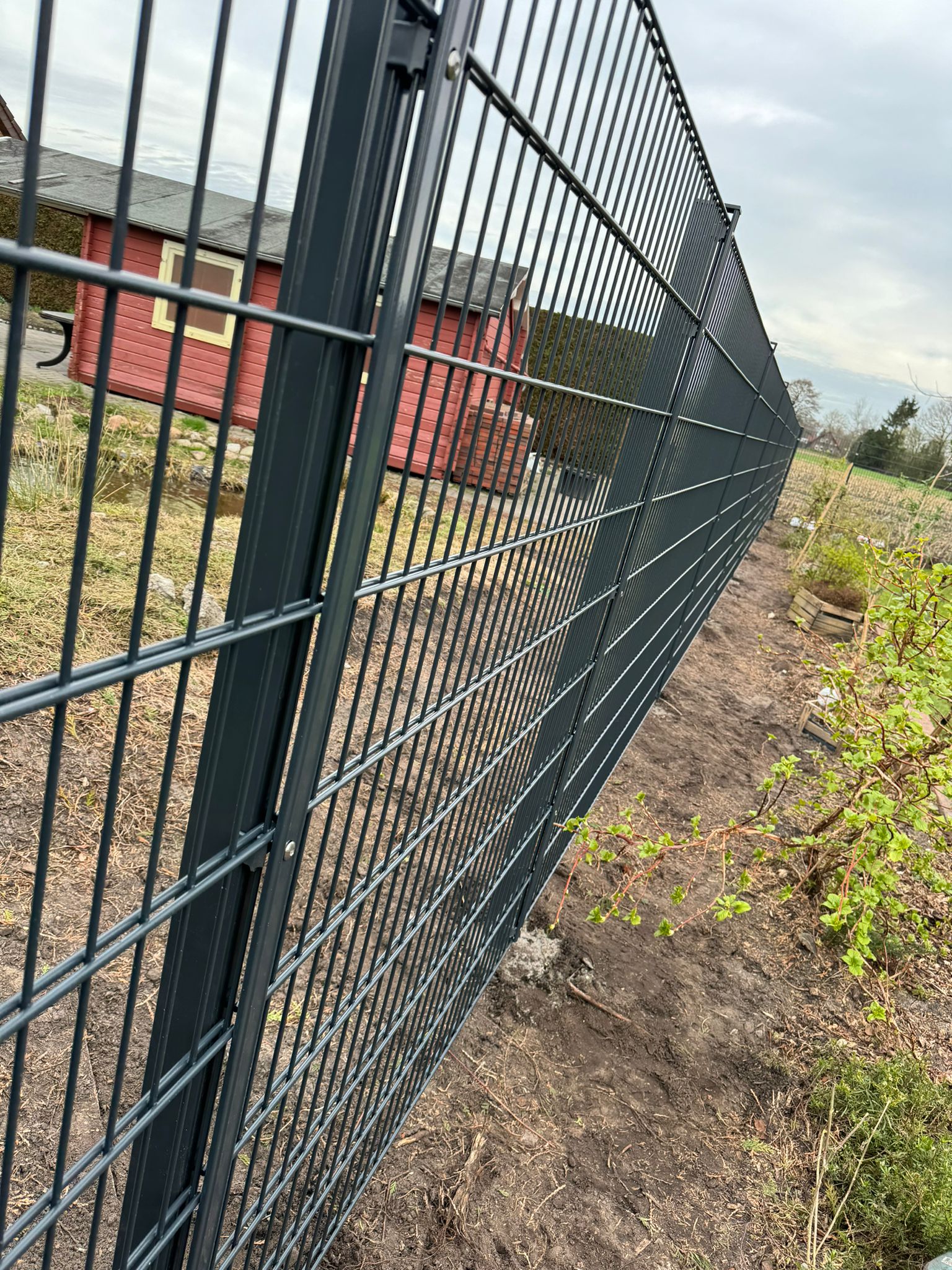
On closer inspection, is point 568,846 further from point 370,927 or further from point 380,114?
point 380,114

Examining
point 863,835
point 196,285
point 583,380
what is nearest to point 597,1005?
point 863,835

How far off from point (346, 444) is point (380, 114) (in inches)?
13.8

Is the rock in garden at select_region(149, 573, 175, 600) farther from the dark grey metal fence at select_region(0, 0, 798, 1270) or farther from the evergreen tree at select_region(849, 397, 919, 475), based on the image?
the evergreen tree at select_region(849, 397, 919, 475)

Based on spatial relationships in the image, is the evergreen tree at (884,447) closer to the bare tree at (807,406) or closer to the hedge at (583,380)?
the bare tree at (807,406)

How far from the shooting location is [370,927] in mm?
1620

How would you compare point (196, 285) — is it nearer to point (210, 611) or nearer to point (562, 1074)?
point (210, 611)

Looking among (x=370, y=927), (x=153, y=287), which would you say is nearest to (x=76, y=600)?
(x=153, y=287)

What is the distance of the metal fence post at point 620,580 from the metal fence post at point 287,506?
2.01 meters

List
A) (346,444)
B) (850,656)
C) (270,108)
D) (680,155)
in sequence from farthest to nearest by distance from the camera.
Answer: (850,656) → (680,155) → (346,444) → (270,108)

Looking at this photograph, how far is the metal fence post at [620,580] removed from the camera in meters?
3.12

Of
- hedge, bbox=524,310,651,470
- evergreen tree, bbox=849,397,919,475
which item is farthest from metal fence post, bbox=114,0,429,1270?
evergreen tree, bbox=849,397,919,475

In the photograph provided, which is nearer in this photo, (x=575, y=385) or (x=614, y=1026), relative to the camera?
(x=575, y=385)

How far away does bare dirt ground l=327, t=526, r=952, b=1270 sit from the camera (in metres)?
2.34

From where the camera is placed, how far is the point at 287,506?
3.33 ft
